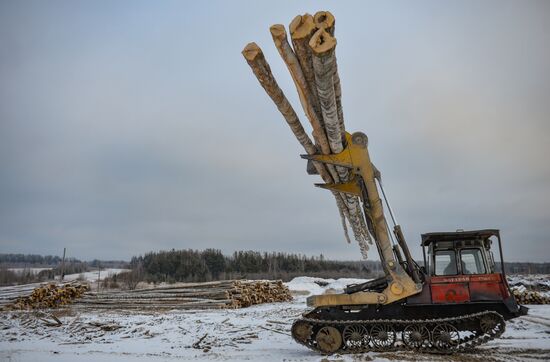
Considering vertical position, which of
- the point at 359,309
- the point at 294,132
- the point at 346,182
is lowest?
the point at 359,309

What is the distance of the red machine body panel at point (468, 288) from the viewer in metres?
7.81

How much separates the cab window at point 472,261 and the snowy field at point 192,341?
1.55 m

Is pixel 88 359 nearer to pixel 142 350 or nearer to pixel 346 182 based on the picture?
pixel 142 350

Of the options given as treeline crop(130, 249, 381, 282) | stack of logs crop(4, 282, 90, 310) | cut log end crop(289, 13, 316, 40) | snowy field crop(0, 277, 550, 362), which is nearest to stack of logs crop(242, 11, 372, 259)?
cut log end crop(289, 13, 316, 40)

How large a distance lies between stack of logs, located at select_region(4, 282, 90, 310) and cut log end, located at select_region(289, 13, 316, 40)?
21754 millimetres

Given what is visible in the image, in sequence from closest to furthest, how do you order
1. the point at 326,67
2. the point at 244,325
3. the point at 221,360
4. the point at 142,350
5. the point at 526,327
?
the point at 326,67
the point at 221,360
the point at 142,350
the point at 526,327
the point at 244,325

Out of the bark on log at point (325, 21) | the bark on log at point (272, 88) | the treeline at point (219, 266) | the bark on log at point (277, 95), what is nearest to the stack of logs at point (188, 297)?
the bark on log at point (277, 95)

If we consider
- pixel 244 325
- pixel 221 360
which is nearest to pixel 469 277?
pixel 221 360

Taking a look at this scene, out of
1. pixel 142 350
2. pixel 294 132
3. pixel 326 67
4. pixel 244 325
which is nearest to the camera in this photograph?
pixel 326 67

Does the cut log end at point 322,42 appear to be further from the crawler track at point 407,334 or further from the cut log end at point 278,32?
the crawler track at point 407,334

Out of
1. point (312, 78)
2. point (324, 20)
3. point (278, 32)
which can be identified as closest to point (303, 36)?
point (324, 20)

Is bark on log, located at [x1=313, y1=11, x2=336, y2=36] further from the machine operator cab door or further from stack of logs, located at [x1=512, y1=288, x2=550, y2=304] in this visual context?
stack of logs, located at [x1=512, y1=288, x2=550, y2=304]

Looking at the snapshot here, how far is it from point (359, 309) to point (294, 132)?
3.96 meters

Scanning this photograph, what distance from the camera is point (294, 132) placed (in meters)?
7.04
